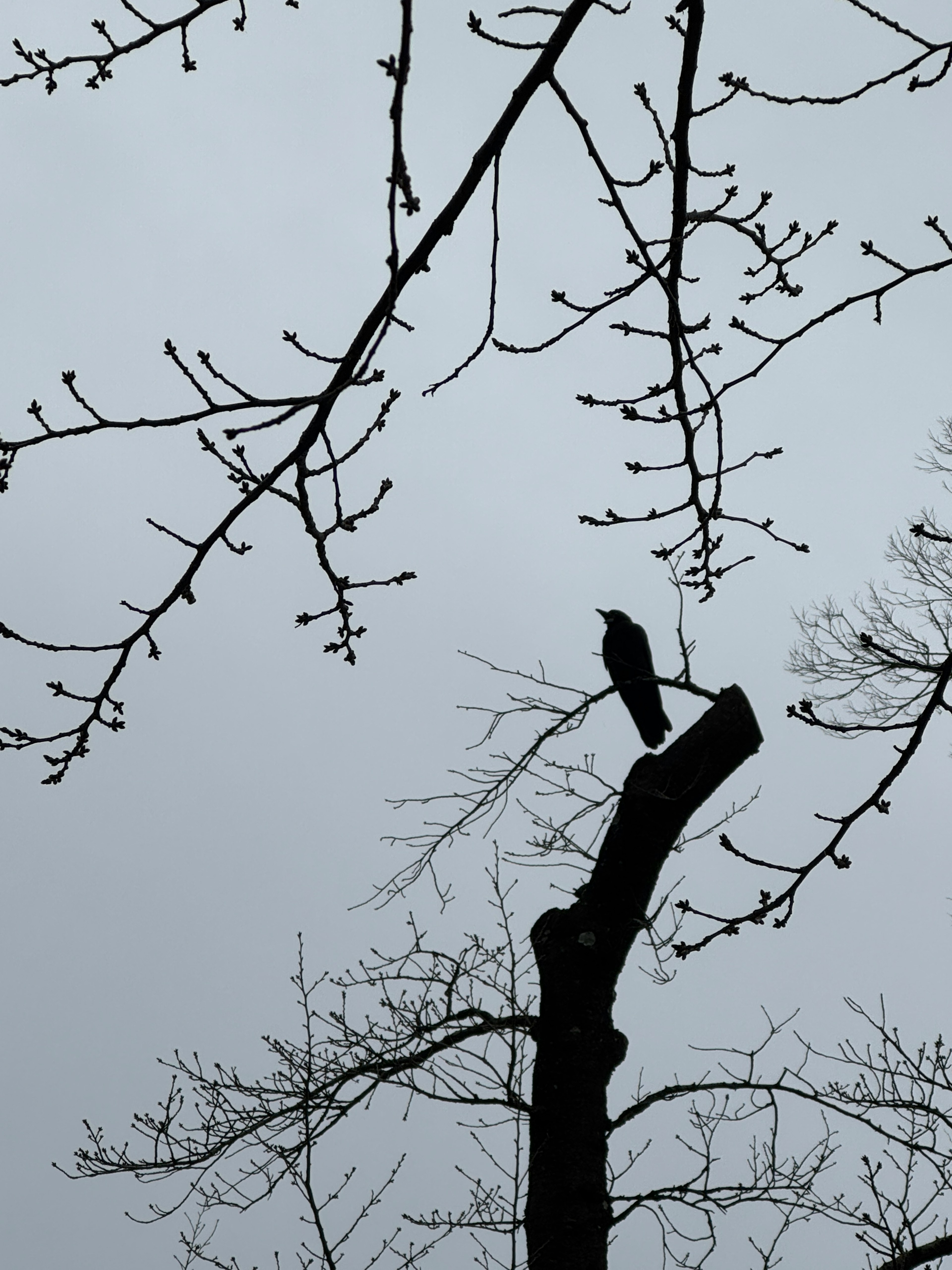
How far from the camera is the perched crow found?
6.84 m

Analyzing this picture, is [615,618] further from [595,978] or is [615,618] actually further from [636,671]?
[595,978]

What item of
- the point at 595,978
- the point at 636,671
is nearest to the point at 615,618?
the point at 636,671

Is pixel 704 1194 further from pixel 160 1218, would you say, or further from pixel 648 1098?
pixel 160 1218

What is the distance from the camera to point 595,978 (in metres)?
4.17

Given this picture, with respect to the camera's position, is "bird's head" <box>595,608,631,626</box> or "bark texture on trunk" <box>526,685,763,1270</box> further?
"bird's head" <box>595,608,631,626</box>

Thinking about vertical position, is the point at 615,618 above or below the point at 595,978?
above

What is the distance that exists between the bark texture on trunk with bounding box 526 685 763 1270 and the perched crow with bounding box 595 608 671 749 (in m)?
1.24

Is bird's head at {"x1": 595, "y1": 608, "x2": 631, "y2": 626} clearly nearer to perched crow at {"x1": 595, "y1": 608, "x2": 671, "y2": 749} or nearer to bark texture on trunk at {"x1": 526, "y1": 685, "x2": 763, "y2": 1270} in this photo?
perched crow at {"x1": 595, "y1": 608, "x2": 671, "y2": 749}

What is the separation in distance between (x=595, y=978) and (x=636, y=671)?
11.9 feet

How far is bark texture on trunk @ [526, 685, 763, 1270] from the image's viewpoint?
3756 millimetres

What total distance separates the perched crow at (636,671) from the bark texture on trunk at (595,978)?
1244mm

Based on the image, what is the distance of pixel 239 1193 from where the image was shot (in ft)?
15.4

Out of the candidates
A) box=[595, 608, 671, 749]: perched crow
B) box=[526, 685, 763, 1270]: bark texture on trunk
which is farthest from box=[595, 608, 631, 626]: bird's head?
box=[526, 685, 763, 1270]: bark texture on trunk

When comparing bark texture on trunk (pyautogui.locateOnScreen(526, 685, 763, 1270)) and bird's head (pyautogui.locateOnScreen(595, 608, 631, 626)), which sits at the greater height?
bird's head (pyautogui.locateOnScreen(595, 608, 631, 626))
